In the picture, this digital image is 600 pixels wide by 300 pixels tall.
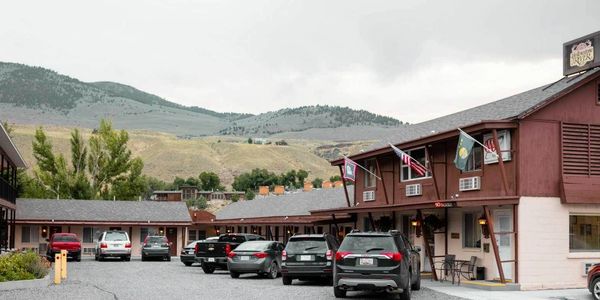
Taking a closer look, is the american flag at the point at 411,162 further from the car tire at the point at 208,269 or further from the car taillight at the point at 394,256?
the car tire at the point at 208,269

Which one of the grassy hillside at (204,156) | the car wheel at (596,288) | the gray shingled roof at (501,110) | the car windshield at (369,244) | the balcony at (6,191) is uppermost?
the grassy hillside at (204,156)

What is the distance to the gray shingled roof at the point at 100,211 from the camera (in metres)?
55.6

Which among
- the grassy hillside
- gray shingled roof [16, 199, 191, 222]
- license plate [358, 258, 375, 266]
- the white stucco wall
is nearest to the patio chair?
the white stucco wall

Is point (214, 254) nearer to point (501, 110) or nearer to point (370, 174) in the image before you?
point (370, 174)

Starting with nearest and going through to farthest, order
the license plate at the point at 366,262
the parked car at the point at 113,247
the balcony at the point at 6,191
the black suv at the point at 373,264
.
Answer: the black suv at the point at 373,264, the license plate at the point at 366,262, the balcony at the point at 6,191, the parked car at the point at 113,247

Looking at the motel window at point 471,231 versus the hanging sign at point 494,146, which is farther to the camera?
→ the motel window at point 471,231

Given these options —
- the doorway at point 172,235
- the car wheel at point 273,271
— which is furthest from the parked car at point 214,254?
the doorway at point 172,235

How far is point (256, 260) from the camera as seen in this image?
26750 millimetres

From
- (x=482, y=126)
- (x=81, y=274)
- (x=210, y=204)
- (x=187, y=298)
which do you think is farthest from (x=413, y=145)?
(x=210, y=204)

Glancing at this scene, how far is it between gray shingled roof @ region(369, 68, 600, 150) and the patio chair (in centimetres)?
450

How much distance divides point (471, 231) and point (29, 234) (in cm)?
3928

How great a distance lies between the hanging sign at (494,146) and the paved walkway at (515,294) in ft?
13.4

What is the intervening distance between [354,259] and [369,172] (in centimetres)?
1441

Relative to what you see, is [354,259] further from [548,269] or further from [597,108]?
[597,108]
